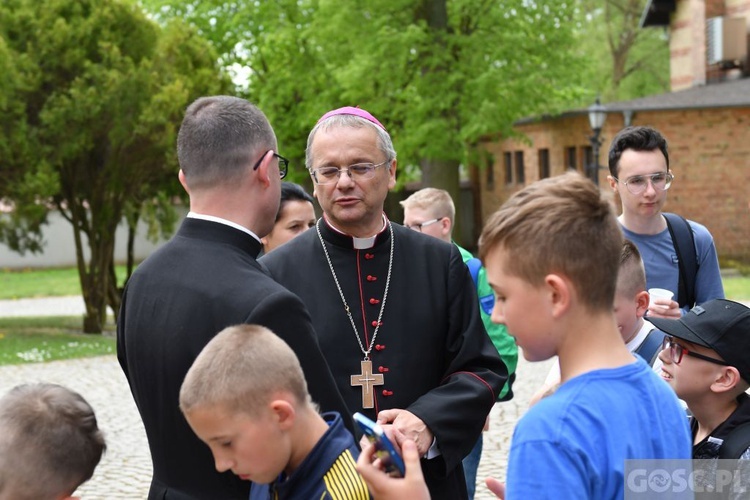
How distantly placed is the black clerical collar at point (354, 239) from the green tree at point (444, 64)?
2141cm

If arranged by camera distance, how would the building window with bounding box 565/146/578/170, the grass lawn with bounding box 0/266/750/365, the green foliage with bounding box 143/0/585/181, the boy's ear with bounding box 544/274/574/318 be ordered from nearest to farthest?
the boy's ear with bounding box 544/274/574/318
the grass lawn with bounding box 0/266/750/365
the green foliage with bounding box 143/0/585/181
the building window with bounding box 565/146/578/170

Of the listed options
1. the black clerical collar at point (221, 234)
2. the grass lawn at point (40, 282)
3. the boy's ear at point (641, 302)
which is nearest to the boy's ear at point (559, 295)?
the black clerical collar at point (221, 234)

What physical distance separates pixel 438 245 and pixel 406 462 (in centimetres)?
168

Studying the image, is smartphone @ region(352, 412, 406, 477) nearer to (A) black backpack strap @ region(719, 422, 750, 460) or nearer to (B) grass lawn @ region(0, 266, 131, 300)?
(A) black backpack strap @ region(719, 422, 750, 460)

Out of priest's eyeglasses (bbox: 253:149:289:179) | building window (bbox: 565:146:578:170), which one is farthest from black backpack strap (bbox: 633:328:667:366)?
building window (bbox: 565:146:578:170)

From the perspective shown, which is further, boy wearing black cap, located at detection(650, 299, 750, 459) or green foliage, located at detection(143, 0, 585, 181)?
green foliage, located at detection(143, 0, 585, 181)

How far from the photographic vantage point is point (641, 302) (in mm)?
3992

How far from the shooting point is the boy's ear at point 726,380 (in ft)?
11.1

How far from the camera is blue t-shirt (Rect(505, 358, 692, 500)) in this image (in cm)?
198

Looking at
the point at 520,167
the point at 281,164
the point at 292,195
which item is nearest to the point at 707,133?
the point at 520,167

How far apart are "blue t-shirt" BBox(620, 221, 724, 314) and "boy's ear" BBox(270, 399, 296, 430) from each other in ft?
9.18

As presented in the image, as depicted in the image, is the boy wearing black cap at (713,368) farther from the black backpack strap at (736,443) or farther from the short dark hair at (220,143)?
the short dark hair at (220,143)

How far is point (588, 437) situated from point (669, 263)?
2.94 meters

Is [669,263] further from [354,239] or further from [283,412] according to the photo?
[283,412]
